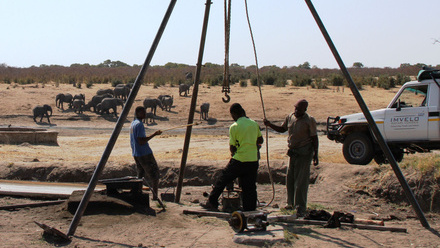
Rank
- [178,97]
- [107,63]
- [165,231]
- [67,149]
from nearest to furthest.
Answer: [165,231] < [67,149] < [178,97] < [107,63]

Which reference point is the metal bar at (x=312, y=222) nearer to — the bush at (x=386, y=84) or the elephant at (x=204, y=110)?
the elephant at (x=204, y=110)

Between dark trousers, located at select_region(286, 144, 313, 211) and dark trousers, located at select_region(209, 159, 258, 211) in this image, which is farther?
dark trousers, located at select_region(286, 144, 313, 211)

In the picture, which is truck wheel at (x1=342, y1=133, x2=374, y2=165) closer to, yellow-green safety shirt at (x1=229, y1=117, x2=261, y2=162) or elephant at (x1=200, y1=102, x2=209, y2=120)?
yellow-green safety shirt at (x1=229, y1=117, x2=261, y2=162)

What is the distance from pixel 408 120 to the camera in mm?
13305

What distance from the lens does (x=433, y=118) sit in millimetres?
12984

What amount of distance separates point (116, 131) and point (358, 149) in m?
8.13

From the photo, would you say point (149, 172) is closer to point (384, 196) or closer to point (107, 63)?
point (384, 196)

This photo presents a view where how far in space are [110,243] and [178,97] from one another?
3198 centimetres

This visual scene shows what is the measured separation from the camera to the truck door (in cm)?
1312

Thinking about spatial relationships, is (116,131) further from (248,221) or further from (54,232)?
(248,221)

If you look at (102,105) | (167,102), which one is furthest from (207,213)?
(167,102)

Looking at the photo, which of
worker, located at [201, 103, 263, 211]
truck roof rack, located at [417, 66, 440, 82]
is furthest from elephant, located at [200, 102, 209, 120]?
worker, located at [201, 103, 263, 211]

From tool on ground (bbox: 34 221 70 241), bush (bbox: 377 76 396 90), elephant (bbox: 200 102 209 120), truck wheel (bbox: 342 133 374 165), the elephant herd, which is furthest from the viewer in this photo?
bush (bbox: 377 76 396 90)

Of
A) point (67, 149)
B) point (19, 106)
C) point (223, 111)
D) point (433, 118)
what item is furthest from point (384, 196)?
point (19, 106)
